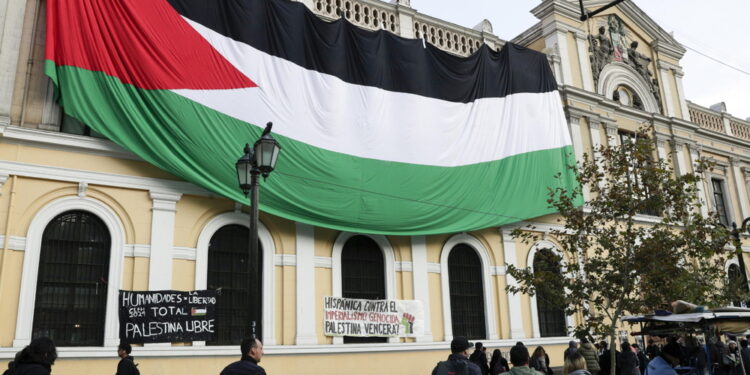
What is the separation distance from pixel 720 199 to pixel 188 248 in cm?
2421

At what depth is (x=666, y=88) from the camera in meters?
27.0

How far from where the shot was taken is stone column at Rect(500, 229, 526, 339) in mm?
18344

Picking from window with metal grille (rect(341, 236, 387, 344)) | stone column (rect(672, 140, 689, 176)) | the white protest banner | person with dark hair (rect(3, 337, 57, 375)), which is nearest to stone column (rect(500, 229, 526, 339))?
the white protest banner

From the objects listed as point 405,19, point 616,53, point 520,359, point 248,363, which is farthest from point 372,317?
point 616,53

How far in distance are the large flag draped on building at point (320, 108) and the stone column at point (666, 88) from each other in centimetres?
845

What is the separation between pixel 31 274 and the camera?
12344 mm

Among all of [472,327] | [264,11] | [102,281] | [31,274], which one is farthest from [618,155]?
[31,274]

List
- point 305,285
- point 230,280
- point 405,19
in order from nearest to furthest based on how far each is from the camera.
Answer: point 230,280
point 305,285
point 405,19

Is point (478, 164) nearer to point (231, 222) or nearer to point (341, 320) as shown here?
point (341, 320)

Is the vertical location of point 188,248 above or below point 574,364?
above

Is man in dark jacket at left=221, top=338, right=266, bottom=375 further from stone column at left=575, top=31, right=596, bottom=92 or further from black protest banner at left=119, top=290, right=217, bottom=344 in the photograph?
stone column at left=575, top=31, right=596, bottom=92

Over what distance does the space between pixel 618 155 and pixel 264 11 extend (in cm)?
968

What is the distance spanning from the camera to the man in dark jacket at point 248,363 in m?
5.38

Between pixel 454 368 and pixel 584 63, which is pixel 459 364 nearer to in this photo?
pixel 454 368
